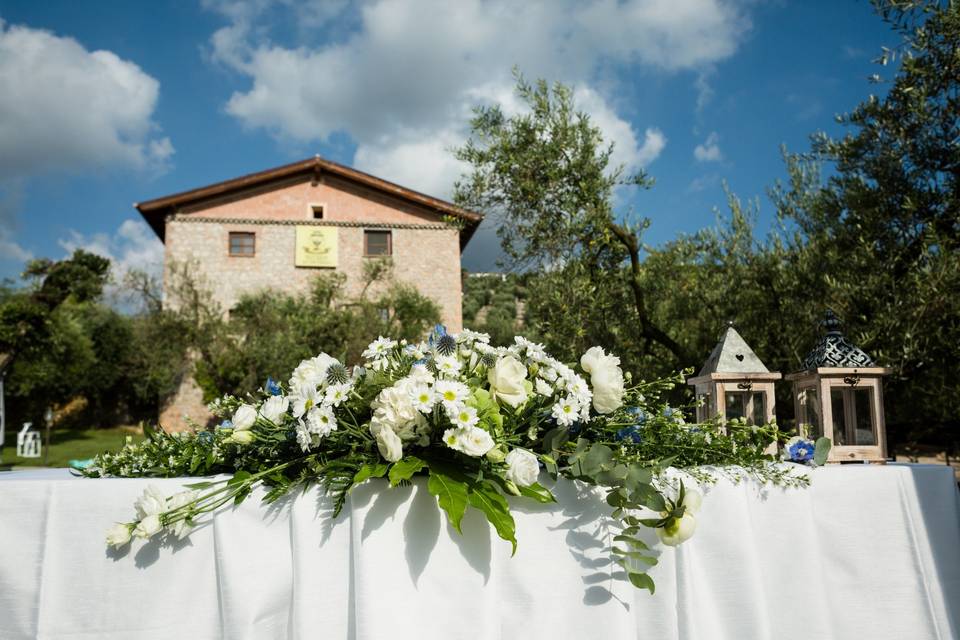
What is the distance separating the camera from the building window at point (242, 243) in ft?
61.5

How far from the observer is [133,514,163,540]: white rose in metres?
1.38

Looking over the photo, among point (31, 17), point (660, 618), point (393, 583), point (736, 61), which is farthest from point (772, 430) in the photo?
point (31, 17)

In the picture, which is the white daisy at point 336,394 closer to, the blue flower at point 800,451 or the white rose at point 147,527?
the white rose at point 147,527

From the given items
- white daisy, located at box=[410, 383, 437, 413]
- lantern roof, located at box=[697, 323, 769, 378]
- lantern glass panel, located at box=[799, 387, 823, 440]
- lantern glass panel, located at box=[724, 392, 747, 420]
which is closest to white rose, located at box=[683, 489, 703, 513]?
white daisy, located at box=[410, 383, 437, 413]

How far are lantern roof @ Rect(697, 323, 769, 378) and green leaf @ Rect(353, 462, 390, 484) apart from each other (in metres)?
1.74

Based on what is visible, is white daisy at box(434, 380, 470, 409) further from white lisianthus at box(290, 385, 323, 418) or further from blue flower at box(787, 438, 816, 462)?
blue flower at box(787, 438, 816, 462)

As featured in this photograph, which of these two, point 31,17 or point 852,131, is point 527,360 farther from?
point 31,17

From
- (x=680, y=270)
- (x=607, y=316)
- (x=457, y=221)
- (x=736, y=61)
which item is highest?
(x=736, y=61)

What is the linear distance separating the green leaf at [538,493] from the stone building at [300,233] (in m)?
16.9

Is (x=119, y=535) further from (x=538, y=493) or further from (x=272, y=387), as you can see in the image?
(x=538, y=493)

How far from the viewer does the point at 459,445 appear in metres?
1.39

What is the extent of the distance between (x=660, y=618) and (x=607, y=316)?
4776 mm

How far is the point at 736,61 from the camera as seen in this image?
284 inches

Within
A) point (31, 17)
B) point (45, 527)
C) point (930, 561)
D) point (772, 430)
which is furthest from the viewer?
point (31, 17)
